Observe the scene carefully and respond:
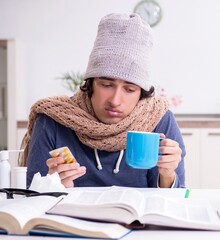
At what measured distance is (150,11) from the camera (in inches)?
164

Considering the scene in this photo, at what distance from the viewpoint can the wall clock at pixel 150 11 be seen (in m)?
4.14

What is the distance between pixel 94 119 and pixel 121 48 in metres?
0.30

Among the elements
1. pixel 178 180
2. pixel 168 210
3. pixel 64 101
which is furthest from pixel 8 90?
pixel 168 210

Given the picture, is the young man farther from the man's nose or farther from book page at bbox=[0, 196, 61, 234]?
book page at bbox=[0, 196, 61, 234]

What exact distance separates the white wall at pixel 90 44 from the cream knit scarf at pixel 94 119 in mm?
2281

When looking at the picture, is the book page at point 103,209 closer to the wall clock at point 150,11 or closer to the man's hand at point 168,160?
the man's hand at point 168,160

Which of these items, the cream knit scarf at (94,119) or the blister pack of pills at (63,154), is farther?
the cream knit scarf at (94,119)

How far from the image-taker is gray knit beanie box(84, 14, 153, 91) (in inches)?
60.6

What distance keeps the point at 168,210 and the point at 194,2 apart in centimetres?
356

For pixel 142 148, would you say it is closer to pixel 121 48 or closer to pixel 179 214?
pixel 179 214

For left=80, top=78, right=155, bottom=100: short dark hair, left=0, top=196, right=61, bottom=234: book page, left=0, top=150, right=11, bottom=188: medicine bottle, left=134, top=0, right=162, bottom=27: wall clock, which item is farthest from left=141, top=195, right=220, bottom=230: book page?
left=134, top=0, right=162, bottom=27: wall clock

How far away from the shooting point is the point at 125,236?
0.77 meters

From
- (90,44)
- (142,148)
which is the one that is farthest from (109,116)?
(90,44)

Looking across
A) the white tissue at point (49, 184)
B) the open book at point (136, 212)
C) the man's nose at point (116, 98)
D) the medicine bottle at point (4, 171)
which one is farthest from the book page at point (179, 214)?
the man's nose at point (116, 98)
